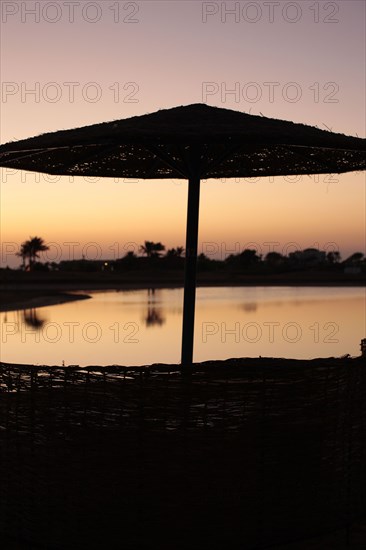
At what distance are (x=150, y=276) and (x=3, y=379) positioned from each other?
98.5 metres

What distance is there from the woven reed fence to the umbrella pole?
5.48 ft

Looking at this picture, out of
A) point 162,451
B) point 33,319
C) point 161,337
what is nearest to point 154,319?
point 33,319

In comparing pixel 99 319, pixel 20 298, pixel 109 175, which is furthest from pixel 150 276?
pixel 109 175

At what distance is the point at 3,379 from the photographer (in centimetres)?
380

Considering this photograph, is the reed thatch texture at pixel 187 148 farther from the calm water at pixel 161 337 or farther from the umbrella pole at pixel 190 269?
the calm water at pixel 161 337

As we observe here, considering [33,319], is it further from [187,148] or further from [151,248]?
[151,248]

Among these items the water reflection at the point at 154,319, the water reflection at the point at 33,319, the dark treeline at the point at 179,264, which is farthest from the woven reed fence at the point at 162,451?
the dark treeline at the point at 179,264

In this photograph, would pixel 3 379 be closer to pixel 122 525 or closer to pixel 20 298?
pixel 122 525

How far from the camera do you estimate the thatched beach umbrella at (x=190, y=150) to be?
415cm

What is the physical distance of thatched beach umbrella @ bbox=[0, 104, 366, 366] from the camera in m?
4.15

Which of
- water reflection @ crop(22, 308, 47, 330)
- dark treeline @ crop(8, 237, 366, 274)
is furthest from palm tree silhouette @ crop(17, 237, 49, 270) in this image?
water reflection @ crop(22, 308, 47, 330)

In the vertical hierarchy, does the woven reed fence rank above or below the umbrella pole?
below

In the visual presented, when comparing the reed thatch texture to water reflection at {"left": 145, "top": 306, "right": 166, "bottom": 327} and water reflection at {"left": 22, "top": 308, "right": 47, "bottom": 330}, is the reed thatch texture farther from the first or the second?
water reflection at {"left": 145, "top": 306, "right": 166, "bottom": 327}

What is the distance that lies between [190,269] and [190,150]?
0.99 m
